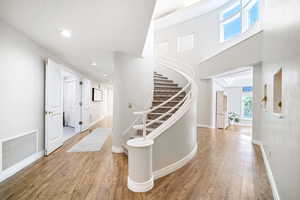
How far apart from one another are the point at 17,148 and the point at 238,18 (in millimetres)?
7668

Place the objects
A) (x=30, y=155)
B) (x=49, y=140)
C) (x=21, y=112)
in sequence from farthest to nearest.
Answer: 1. (x=49, y=140)
2. (x=30, y=155)
3. (x=21, y=112)

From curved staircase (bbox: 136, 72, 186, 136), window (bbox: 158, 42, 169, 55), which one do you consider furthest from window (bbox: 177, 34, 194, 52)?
curved staircase (bbox: 136, 72, 186, 136)

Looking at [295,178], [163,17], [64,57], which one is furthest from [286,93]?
[163,17]

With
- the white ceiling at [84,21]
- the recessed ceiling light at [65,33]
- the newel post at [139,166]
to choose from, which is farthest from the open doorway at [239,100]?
the recessed ceiling light at [65,33]

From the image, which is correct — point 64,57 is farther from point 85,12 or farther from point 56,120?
point 85,12

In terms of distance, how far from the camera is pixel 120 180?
221 cm

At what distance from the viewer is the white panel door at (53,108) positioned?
126 inches

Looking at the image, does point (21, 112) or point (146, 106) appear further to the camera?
point (146, 106)

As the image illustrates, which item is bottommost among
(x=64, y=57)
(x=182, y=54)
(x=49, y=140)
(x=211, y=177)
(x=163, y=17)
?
(x=211, y=177)

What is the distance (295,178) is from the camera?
124 centimetres

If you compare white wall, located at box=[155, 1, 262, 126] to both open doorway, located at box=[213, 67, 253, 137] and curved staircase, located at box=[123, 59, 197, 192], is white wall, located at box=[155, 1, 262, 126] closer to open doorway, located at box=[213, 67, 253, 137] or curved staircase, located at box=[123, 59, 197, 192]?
open doorway, located at box=[213, 67, 253, 137]

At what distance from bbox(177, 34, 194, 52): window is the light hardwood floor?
223 inches

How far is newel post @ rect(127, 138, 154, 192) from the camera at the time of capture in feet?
6.35

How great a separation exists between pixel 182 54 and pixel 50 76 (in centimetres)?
603
